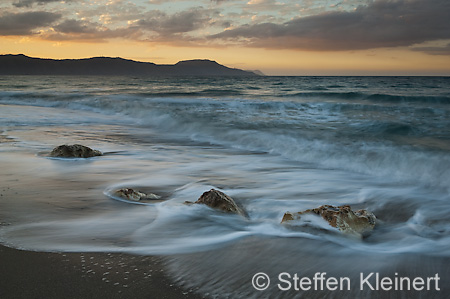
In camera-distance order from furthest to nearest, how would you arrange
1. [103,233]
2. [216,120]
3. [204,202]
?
[216,120], [204,202], [103,233]

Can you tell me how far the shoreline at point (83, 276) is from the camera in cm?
→ 198

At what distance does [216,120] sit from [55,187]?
24.2ft

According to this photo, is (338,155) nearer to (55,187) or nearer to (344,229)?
(344,229)

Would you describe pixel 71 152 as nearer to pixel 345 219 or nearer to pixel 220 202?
pixel 220 202

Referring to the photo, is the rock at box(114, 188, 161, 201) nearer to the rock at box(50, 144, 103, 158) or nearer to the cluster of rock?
the cluster of rock

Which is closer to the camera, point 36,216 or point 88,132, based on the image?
point 36,216

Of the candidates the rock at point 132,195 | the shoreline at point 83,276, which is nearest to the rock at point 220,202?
the rock at point 132,195

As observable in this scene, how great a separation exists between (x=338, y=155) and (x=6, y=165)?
200 inches

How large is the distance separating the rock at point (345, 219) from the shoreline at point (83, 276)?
4.24ft

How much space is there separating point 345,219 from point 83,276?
1917 mm

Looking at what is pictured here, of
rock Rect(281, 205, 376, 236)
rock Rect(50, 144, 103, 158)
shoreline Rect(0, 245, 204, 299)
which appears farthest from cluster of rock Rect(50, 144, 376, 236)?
rock Rect(50, 144, 103, 158)

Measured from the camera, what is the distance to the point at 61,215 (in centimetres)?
318

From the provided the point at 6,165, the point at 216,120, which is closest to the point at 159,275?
the point at 6,165

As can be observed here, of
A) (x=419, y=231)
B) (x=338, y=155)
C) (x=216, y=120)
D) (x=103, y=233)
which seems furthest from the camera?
(x=216, y=120)
